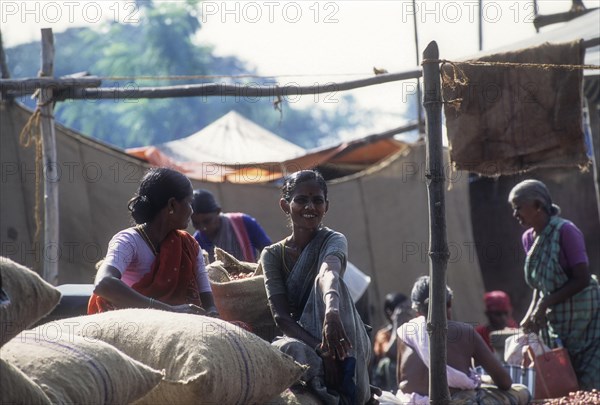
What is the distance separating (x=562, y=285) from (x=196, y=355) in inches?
151

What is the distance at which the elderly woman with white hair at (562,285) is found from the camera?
261 inches

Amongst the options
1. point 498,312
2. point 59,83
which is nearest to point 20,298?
point 59,83

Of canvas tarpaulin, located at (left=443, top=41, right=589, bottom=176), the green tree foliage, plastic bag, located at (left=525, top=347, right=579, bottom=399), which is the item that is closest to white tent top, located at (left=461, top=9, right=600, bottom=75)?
canvas tarpaulin, located at (left=443, top=41, right=589, bottom=176)

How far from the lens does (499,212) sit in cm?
1128

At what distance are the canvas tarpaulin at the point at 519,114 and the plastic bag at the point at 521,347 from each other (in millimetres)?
1089

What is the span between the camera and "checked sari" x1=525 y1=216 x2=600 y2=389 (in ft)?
21.9

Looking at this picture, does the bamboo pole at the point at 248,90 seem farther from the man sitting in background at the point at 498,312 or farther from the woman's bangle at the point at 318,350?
the man sitting in background at the point at 498,312

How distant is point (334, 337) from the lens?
403 centimetres

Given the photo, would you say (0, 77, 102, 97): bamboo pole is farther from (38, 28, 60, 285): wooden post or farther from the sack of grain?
the sack of grain

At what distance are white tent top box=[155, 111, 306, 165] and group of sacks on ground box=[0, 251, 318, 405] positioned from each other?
28.8ft

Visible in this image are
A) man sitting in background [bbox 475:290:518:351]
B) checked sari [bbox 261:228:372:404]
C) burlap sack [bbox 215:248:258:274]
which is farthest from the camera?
man sitting in background [bbox 475:290:518:351]

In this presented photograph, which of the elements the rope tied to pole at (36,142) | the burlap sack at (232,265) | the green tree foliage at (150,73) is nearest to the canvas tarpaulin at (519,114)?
the burlap sack at (232,265)

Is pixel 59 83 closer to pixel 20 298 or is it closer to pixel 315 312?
pixel 315 312

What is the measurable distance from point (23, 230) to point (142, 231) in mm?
4407
